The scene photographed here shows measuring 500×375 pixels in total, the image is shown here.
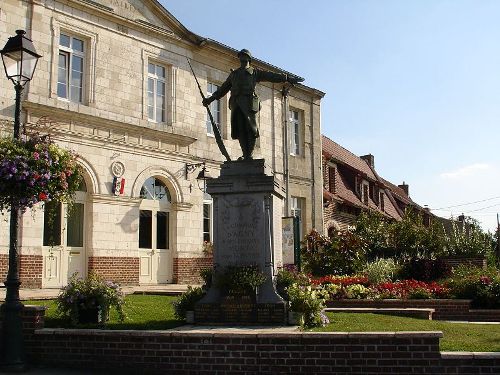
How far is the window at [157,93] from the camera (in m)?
20.8

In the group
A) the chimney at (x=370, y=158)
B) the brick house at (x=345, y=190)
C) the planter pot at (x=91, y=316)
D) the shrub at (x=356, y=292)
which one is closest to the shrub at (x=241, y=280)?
the planter pot at (x=91, y=316)

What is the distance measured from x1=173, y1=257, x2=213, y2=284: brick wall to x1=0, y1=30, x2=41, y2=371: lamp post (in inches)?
475

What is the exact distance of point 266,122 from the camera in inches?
985

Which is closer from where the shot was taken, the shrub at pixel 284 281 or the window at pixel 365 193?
the shrub at pixel 284 281

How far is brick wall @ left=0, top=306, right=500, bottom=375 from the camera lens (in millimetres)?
7480

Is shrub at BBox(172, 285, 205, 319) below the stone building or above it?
below

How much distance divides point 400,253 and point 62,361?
18069 mm

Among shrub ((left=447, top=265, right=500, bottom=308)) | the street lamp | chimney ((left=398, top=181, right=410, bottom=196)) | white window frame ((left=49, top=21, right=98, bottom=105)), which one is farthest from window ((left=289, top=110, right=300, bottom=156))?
chimney ((left=398, top=181, right=410, bottom=196))

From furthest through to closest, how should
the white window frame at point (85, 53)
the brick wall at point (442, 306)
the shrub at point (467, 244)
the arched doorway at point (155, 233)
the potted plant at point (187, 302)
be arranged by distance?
the shrub at point (467, 244)
the arched doorway at point (155, 233)
the white window frame at point (85, 53)
the brick wall at point (442, 306)
the potted plant at point (187, 302)

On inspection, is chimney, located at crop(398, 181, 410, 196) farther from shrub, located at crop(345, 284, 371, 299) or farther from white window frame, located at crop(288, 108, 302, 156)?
shrub, located at crop(345, 284, 371, 299)

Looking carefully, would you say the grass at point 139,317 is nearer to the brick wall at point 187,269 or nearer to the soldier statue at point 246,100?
the soldier statue at point 246,100

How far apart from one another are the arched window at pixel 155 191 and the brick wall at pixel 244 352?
1139 centimetres

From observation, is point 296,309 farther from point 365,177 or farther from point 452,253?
point 365,177

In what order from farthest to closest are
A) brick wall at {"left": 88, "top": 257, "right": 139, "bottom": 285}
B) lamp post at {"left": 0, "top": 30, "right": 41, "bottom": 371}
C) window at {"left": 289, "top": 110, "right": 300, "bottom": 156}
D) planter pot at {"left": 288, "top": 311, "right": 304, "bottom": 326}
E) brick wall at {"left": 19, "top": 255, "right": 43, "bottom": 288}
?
window at {"left": 289, "top": 110, "right": 300, "bottom": 156}
brick wall at {"left": 88, "top": 257, "right": 139, "bottom": 285}
brick wall at {"left": 19, "top": 255, "right": 43, "bottom": 288}
planter pot at {"left": 288, "top": 311, "right": 304, "bottom": 326}
lamp post at {"left": 0, "top": 30, "right": 41, "bottom": 371}
